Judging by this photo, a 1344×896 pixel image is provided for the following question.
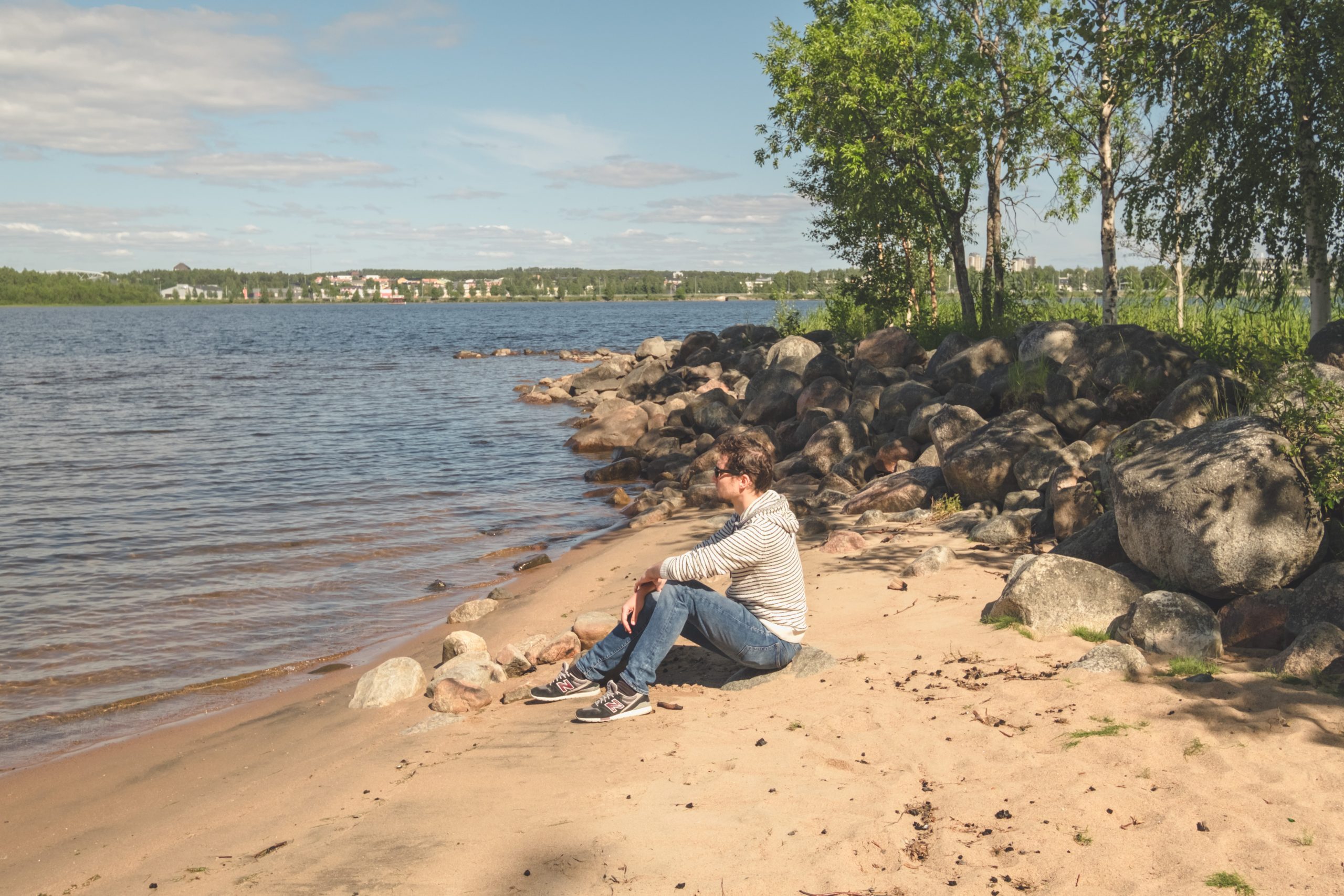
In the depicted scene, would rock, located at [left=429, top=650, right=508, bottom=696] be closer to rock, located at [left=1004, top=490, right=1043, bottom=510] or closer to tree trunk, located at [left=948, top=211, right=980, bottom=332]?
rock, located at [left=1004, top=490, right=1043, bottom=510]

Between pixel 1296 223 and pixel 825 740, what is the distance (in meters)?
12.1

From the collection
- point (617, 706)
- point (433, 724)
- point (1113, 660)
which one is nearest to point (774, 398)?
point (1113, 660)

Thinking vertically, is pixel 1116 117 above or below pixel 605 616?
above

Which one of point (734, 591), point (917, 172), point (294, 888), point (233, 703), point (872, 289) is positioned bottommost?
point (233, 703)

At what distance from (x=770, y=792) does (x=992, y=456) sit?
711 centimetres

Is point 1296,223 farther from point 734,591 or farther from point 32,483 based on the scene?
point 32,483

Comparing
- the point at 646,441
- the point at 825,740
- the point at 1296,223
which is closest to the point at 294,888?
the point at 825,740

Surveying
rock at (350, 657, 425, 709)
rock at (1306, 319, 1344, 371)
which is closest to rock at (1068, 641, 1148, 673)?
rock at (350, 657, 425, 709)

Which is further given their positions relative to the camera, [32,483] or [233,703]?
[32,483]

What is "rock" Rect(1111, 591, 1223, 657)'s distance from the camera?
599 cm

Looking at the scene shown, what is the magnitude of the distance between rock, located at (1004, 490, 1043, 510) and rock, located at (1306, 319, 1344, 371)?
334cm

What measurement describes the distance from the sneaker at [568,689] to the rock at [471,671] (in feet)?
2.02

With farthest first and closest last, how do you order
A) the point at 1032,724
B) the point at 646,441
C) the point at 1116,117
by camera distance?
the point at 646,441 → the point at 1116,117 → the point at 1032,724

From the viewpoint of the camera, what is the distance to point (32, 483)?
1783cm
